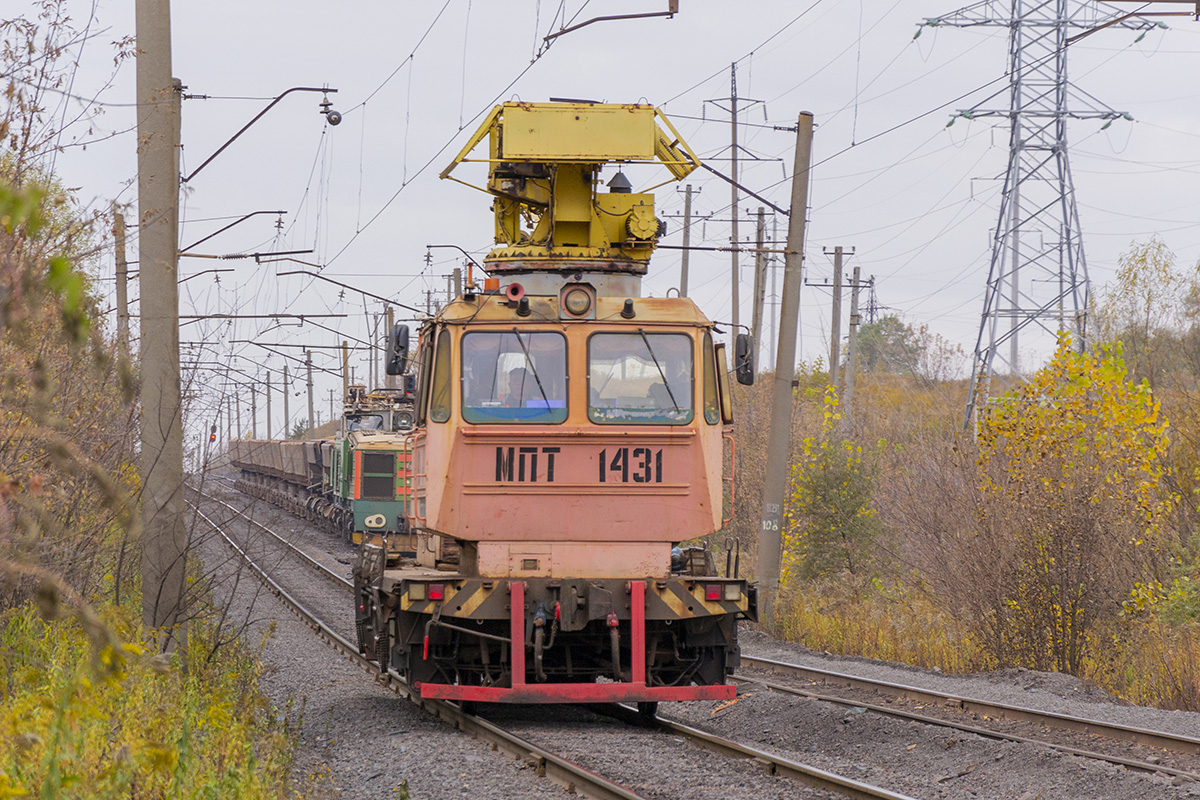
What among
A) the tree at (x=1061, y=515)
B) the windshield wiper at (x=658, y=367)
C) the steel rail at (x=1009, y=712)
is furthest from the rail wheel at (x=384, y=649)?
the tree at (x=1061, y=515)

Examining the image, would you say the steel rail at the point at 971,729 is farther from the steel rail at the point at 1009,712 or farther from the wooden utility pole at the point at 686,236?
the wooden utility pole at the point at 686,236

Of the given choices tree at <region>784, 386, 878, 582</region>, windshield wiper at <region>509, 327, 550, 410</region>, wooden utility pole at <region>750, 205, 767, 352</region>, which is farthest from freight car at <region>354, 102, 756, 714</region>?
wooden utility pole at <region>750, 205, 767, 352</region>

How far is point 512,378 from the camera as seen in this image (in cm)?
970

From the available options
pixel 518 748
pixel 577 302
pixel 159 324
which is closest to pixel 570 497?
pixel 577 302

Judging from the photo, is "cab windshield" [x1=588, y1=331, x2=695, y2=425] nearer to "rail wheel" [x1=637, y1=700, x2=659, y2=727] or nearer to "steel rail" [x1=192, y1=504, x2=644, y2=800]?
"rail wheel" [x1=637, y1=700, x2=659, y2=727]

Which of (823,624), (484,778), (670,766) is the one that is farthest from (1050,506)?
(484,778)

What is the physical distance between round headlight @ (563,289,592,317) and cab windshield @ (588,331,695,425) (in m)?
0.23

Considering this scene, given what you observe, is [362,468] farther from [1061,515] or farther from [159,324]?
[159,324]

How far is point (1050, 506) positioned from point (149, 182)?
928 cm

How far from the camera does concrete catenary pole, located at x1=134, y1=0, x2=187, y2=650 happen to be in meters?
8.70

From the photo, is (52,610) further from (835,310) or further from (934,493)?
(835,310)

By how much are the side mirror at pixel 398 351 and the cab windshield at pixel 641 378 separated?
4.66 feet

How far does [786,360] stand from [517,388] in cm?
777

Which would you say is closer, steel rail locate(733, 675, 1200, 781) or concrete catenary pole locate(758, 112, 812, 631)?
steel rail locate(733, 675, 1200, 781)
